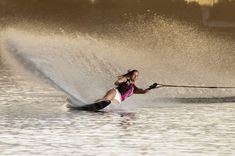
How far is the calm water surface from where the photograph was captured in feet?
58.9

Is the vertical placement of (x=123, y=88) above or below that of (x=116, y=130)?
above

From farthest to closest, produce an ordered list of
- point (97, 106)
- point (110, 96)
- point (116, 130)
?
1. point (110, 96)
2. point (97, 106)
3. point (116, 130)

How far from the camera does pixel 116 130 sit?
20734mm

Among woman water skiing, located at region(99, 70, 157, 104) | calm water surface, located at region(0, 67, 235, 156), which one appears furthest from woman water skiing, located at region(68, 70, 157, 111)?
calm water surface, located at region(0, 67, 235, 156)

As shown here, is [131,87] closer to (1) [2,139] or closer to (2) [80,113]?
(2) [80,113]

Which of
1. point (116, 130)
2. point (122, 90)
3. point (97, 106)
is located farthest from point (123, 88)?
point (116, 130)

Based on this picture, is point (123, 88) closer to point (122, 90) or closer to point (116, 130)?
point (122, 90)

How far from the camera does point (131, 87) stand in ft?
83.1

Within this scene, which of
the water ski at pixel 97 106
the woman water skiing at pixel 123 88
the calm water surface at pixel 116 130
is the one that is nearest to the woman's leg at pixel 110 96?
the woman water skiing at pixel 123 88

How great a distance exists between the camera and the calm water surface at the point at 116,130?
17938 mm

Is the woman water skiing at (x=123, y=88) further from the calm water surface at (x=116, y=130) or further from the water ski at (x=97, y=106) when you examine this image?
the calm water surface at (x=116, y=130)

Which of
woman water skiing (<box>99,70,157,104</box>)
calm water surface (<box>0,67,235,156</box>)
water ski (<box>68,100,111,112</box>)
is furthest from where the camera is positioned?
woman water skiing (<box>99,70,157,104</box>)

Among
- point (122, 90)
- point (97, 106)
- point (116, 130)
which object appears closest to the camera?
point (116, 130)

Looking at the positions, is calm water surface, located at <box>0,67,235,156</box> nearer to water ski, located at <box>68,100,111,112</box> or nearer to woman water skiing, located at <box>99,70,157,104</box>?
water ski, located at <box>68,100,111,112</box>
